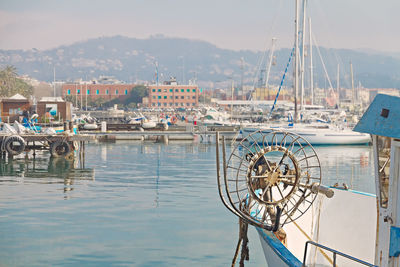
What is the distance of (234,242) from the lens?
62.8 ft

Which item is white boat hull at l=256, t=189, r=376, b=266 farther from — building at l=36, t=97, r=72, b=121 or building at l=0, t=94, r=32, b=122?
building at l=0, t=94, r=32, b=122

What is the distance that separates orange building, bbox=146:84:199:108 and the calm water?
148m

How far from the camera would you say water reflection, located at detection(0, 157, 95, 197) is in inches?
1336

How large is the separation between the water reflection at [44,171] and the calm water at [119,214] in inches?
2.4

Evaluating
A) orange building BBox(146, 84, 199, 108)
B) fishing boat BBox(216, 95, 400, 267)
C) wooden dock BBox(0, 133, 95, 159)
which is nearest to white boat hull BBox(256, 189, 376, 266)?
fishing boat BBox(216, 95, 400, 267)

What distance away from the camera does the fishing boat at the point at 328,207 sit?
9.67 meters

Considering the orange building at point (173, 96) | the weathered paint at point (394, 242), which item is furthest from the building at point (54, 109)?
the orange building at point (173, 96)

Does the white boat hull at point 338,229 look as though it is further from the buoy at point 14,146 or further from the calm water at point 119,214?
the buoy at point 14,146

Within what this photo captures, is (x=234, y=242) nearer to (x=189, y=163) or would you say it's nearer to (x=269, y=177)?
(x=269, y=177)

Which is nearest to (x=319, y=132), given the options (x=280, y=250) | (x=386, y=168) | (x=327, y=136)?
(x=327, y=136)

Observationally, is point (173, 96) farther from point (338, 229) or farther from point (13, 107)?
point (338, 229)

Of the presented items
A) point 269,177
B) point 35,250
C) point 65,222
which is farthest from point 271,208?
point 65,222

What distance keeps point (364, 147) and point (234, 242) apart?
47.6 m

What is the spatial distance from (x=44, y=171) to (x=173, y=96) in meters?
155
